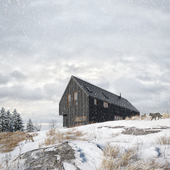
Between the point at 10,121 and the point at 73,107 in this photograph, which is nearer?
the point at 73,107

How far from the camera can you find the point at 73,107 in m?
22.3

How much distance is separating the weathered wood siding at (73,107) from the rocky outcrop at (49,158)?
16.3 metres

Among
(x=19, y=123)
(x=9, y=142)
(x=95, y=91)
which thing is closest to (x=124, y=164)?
(x=9, y=142)

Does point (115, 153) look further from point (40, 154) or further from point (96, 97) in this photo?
point (96, 97)

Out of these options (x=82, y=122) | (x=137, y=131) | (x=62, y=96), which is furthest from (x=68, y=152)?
(x=62, y=96)

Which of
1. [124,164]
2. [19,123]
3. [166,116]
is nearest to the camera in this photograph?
[124,164]

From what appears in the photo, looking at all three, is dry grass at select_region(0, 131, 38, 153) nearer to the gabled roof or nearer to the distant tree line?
the gabled roof

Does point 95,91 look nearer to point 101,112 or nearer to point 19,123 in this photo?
point 101,112

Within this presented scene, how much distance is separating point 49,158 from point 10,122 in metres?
37.4

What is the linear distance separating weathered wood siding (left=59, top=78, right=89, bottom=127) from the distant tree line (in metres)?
18.8

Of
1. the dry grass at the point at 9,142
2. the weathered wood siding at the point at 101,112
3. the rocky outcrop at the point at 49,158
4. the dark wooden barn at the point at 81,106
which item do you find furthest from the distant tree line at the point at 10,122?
the rocky outcrop at the point at 49,158

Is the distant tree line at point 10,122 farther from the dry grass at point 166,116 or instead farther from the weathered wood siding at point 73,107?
the dry grass at point 166,116

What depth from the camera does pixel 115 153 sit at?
12.5 ft

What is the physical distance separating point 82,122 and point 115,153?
57.3 ft
